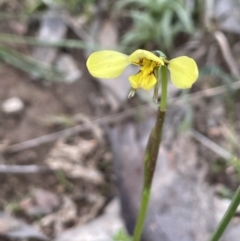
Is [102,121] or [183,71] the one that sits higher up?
[102,121]

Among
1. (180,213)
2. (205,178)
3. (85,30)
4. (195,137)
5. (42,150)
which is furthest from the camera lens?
(85,30)

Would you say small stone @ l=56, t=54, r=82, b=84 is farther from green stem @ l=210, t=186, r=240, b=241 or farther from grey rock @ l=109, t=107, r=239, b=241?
green stem @ l=210, t=186, r=240, b=241

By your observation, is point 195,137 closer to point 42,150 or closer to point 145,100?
point 145,100

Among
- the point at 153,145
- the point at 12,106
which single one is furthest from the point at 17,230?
the point at 153,145

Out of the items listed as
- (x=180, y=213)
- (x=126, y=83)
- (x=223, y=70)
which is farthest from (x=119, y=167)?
(x=223, y=70)

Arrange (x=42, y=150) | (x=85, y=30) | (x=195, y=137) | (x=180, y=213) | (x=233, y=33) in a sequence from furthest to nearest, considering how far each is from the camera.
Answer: (x=85, y=30) < (x=233, y=33) < (x=42, y=150) < (x=195, y=137) < (x=180, y=213)

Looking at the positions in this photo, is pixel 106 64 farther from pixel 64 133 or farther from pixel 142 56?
pixel 64 133
